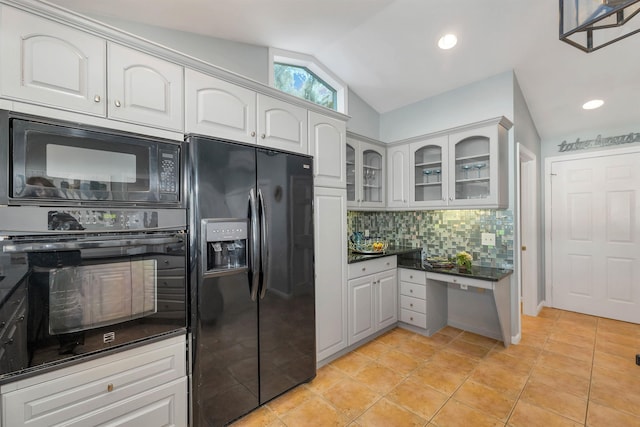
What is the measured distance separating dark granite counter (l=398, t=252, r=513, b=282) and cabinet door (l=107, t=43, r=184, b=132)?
267 cm

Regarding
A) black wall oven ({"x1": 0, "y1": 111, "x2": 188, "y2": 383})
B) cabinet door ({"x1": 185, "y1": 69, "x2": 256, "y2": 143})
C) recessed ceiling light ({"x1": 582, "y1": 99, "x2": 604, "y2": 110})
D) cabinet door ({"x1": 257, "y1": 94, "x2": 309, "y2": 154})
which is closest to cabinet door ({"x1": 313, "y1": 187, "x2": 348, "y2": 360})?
cabinet door ({"x1": 257, "y1": 94, "x2": 309, "y2": 154})

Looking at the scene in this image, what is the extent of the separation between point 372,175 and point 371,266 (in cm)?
120

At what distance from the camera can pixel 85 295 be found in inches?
52.9

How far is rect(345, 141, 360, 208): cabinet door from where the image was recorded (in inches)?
126

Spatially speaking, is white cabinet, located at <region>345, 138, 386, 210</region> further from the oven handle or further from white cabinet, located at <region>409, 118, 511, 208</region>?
the oven handle

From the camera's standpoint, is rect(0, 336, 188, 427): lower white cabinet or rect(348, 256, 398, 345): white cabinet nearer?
rect(0, 336, 188, 427): lower white cabinet

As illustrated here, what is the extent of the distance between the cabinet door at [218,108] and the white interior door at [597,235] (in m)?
4.14

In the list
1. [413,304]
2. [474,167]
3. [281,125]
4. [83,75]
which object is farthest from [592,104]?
[83,75]

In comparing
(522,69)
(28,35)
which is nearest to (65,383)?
(28,35)

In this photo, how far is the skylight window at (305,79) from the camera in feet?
9.41

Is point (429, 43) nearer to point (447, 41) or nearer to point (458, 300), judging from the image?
point (447, 41)

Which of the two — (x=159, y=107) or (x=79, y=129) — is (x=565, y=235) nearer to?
(x=159, y=107)

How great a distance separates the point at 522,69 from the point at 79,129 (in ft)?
12.2

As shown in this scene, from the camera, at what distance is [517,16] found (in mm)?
2314
